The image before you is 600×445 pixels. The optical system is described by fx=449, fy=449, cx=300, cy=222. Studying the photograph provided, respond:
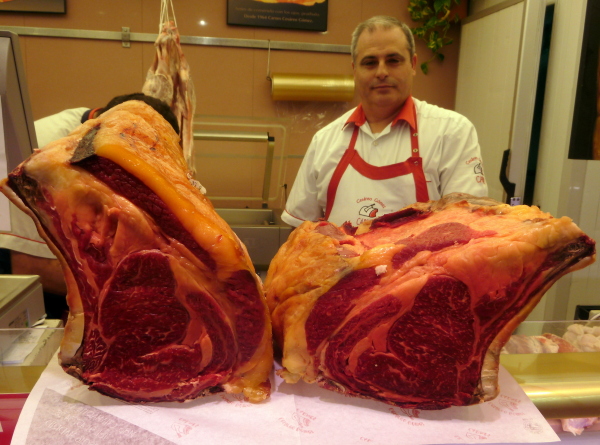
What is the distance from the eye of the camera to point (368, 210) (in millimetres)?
2453

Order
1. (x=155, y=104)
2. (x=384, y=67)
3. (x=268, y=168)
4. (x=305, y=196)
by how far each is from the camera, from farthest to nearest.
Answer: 1. (x=268, y=168)
2. (x=305, y=196)
3. (x=384, y=67)
4. (x=155, y=104)

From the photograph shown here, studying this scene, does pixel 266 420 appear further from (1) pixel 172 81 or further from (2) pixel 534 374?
(1) pixel 172 81

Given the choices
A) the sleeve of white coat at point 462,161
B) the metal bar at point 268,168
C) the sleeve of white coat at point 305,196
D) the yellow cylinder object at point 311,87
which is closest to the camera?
the sleeve of white coat at point 462,161

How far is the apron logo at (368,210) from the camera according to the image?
2425 millimetres

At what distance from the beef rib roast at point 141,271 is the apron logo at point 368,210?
1.70 m

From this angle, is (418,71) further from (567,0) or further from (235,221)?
(235,221)

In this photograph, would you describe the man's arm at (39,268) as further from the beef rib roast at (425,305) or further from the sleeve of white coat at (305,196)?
the beef rib roast at (425,305)

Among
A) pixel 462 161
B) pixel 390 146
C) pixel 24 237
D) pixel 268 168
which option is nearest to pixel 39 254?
pixel 24 237

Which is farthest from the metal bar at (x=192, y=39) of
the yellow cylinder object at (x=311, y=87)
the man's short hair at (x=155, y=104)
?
the man's short hair at (x=155, y=104)

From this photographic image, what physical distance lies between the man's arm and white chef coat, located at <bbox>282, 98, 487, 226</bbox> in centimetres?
139

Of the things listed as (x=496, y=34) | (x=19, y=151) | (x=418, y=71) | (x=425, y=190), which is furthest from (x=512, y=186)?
(x=19, y=151)

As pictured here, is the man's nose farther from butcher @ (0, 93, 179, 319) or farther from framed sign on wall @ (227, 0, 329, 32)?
framed sign on wall @ (227, 0, 329, 32)

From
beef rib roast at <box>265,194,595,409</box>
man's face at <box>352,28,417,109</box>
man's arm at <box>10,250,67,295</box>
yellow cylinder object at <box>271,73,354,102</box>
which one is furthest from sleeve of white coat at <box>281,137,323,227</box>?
beef rib roast at <box>265,194,595,409</box>

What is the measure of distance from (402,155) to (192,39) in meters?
2.28
